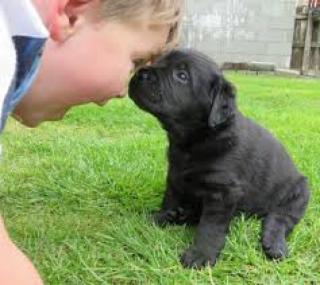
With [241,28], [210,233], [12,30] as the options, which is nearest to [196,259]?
[210,233]

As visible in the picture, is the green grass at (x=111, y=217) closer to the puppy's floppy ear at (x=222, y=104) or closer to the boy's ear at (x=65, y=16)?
the puppy's floppy ear at (x=222, y=104)

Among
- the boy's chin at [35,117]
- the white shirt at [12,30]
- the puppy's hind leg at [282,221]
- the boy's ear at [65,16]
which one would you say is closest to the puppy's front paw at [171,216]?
the puppy's hind leg at [282,221]

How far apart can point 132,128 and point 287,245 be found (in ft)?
7.49

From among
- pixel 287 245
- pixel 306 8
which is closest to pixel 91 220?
pixel 287 245

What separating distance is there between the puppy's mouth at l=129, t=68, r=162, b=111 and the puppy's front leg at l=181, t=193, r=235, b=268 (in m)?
0.36

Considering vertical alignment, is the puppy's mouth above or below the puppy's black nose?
below

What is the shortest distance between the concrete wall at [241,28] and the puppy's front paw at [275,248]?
31.9 ft

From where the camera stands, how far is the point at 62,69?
4.40 feet

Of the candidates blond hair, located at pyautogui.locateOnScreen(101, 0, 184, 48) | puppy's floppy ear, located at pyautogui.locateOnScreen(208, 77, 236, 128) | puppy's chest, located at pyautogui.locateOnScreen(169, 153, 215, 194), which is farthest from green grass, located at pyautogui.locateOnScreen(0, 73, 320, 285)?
blond hair, located at pyautogui.locateOnScreen(101, 0, 184, 48)

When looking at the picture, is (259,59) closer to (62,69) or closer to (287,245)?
(287,245)

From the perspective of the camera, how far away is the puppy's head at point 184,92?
2250 millimetres

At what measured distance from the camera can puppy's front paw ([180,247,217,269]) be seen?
6.82 feet

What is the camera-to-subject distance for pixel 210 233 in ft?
7.11

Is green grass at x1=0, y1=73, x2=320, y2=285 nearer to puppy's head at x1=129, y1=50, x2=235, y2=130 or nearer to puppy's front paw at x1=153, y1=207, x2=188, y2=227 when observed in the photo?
puppy's front paw at x1=153, y1=207, x2=188, y2=227
